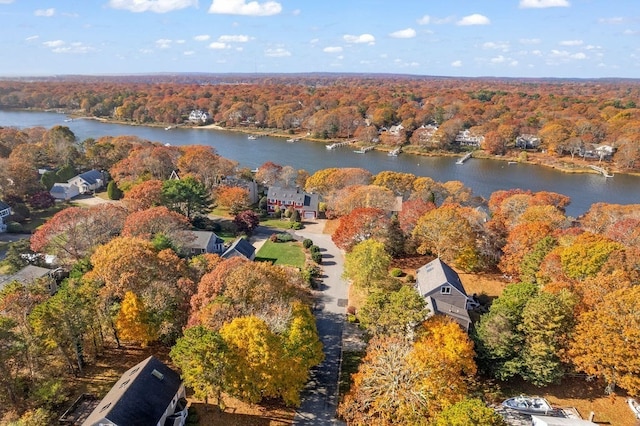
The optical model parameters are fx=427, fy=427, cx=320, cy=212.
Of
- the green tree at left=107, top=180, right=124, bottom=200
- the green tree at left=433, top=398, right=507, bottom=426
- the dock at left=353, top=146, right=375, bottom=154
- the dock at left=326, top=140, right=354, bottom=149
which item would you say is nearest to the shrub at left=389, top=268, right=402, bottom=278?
the green tree at left=433, top=398, right=507, bottom=426

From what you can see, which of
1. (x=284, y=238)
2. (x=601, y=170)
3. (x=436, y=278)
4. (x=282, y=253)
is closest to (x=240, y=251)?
(x=282, y=253)

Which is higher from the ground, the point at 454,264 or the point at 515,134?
the point at 515,134

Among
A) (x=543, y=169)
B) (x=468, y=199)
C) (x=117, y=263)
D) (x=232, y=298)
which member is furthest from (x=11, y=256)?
(x=543, y=169)

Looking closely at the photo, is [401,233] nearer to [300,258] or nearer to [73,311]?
[300,258]

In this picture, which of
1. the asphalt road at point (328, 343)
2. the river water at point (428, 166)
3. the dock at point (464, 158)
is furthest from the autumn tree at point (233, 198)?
the dock at point (464, 158)

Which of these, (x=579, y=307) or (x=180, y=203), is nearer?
(x=579, y=307)

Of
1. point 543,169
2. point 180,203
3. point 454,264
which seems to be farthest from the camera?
point 543,169

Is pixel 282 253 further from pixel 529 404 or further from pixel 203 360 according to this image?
A: pixel 529 404

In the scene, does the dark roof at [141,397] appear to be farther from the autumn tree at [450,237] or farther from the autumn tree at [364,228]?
the autumn tree at [450,237]

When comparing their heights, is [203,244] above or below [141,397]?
above
